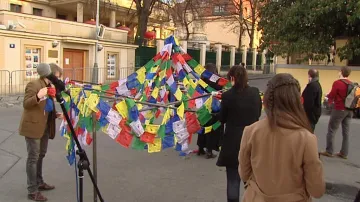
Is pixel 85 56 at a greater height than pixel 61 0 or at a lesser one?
lesser

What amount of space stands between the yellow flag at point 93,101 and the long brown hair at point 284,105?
91.3 inches

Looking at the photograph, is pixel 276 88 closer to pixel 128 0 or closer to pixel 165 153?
pixel 165 153

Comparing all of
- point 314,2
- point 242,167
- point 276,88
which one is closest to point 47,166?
point 242,167

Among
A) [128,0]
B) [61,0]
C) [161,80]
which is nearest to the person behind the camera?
[161,80]

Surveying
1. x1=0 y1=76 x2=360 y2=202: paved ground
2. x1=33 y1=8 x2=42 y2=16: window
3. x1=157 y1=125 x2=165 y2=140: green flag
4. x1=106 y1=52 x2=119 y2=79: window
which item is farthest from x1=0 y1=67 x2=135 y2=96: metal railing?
x1=157 y1=125 x2=165 y2=140: green flag

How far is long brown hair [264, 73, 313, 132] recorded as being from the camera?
2.26m

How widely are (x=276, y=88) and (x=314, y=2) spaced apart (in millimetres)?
11983

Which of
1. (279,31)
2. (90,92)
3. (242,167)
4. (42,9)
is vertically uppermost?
(42,9)

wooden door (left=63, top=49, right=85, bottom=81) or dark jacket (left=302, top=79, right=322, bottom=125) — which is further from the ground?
wooden door (left=63, top=49, right=85, bottom=81)

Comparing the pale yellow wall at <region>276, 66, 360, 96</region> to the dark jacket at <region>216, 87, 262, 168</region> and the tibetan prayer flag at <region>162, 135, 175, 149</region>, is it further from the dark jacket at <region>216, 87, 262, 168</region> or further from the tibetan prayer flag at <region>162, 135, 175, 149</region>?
the dark jacket at <region>216, 87, 262, 168</region>

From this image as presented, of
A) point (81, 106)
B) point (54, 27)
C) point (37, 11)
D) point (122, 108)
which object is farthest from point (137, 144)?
point (37, 11)

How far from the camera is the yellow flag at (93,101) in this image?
4109 millimetres

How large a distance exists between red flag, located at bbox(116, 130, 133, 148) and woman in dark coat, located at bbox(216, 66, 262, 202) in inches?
49.3

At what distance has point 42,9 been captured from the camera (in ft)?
95.8
